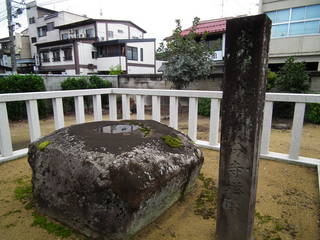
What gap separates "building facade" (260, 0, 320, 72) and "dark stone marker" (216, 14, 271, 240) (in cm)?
994

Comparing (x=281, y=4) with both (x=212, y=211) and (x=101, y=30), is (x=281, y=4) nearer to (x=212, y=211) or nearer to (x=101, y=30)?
(x=212, y=211)

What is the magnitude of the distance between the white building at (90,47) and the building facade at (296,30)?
11023 mm

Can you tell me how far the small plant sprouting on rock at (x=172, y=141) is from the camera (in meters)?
1.80

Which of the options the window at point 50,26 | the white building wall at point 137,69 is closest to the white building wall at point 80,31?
the window at point 50,26

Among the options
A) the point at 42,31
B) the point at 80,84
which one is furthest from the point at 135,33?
the point at 80,84

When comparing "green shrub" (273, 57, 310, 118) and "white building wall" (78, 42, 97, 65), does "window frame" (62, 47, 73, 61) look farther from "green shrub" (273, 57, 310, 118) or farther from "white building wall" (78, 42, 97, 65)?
"green shrub" (273, 57, 310, 118)

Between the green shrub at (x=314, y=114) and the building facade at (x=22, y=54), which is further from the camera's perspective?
the building facade at (x=22, y=54)

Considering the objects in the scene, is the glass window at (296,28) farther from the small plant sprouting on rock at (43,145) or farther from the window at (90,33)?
the window at (90,33)

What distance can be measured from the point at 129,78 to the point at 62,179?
8.29 meters

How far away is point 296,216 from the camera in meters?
1.63

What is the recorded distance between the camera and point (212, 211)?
1704 millimetres

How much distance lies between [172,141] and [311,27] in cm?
1043

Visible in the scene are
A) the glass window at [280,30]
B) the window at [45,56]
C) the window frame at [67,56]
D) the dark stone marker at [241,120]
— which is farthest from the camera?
the window at [45,56]

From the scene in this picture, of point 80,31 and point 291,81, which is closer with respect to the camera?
point 291,81
